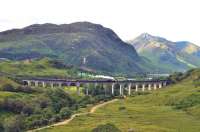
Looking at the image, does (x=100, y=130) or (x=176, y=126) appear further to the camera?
(x=176, y=126)

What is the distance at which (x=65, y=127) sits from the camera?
614ft

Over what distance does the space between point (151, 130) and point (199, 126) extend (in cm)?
2915

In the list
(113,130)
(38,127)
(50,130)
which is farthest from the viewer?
(38,127)

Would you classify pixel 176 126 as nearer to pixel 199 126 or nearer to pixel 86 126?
pixel 199 126

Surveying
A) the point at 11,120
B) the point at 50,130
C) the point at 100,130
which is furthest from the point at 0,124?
the point at 100,130

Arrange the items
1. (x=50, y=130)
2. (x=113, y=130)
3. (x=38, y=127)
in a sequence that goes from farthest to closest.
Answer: (x=38, y=127), (x=50, y=130), (x=113, y=130)

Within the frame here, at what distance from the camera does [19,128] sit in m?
186

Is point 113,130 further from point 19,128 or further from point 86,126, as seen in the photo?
point 19,128

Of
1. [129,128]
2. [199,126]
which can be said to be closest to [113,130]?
[129,128]

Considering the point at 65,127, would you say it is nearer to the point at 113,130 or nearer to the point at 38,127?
the point at 38,127

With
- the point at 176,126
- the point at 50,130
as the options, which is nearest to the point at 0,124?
the point at 50,130

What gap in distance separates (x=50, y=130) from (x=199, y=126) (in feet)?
212

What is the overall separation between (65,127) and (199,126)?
57650 millimetres

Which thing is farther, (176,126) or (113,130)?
(176,126)
